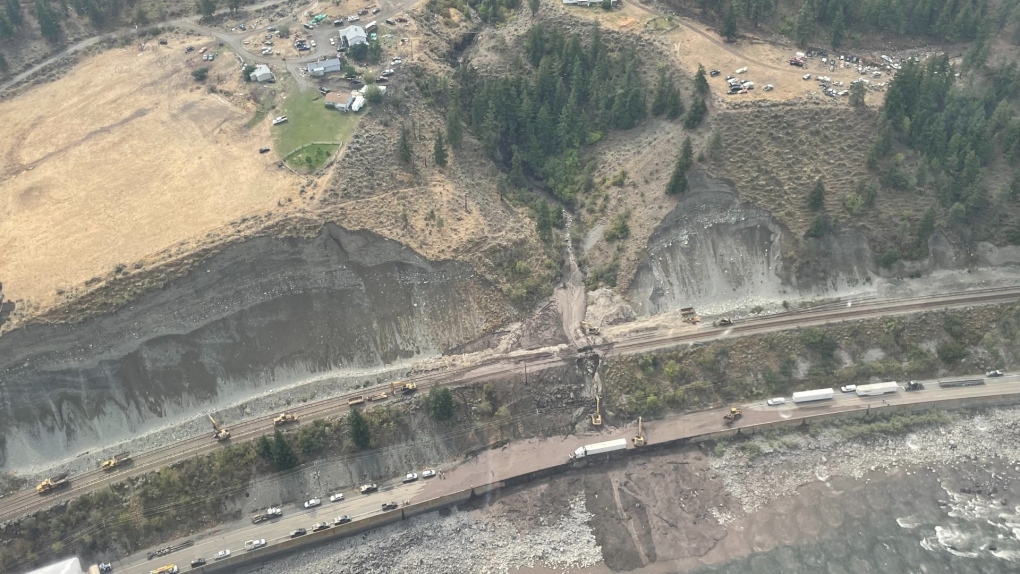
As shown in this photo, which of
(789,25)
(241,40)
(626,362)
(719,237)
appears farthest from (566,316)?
(241,40)

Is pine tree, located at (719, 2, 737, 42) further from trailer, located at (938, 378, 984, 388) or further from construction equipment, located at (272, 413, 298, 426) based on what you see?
construction equipment, located at (272, 413, 298, 426)

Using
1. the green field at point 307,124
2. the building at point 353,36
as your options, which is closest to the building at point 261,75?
the green field at point 307,124

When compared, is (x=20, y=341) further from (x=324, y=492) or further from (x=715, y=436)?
(x=715, y=436)

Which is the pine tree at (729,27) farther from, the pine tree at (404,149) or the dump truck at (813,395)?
the dump truck at (813,395)

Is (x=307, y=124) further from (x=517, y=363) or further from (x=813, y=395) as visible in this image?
(x=813, y=395)

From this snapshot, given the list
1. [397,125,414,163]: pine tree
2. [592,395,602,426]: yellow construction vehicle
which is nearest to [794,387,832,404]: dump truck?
[592,395,602,426]: yellow construction vehicle
